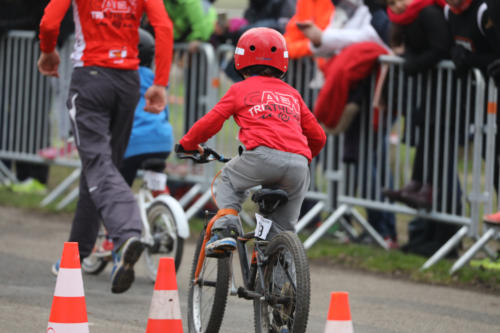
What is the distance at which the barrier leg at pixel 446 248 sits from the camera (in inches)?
326

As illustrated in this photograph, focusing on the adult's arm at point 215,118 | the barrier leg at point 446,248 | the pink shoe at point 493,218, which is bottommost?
the barrier leg at point 446,248

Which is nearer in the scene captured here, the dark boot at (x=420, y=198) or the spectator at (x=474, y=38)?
the spectator at (x=474, y=38)

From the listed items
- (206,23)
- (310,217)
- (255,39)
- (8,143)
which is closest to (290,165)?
(255,39)

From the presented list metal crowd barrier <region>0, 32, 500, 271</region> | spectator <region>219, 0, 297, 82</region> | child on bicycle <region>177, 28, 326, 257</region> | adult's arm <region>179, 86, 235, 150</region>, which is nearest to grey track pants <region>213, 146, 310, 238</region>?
child on bicycle <region>177, 28, 326, 257</region>

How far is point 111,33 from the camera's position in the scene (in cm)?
690

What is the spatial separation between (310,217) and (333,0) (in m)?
2.06

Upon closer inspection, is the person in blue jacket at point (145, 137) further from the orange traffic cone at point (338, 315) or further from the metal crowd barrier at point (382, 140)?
the orange traffic cone at point (338, 315)

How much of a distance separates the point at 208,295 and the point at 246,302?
4.14 ft

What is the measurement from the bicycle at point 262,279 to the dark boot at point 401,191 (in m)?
3.32

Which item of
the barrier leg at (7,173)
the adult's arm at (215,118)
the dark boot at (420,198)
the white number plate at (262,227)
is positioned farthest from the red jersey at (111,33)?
the barrier leg at (7,173)

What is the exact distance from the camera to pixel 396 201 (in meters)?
8.89

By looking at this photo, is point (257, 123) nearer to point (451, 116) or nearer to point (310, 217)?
point (451, 116)

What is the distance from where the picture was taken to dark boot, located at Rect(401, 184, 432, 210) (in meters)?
8.59

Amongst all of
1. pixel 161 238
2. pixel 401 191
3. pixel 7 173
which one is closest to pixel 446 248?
pixel 401 191
